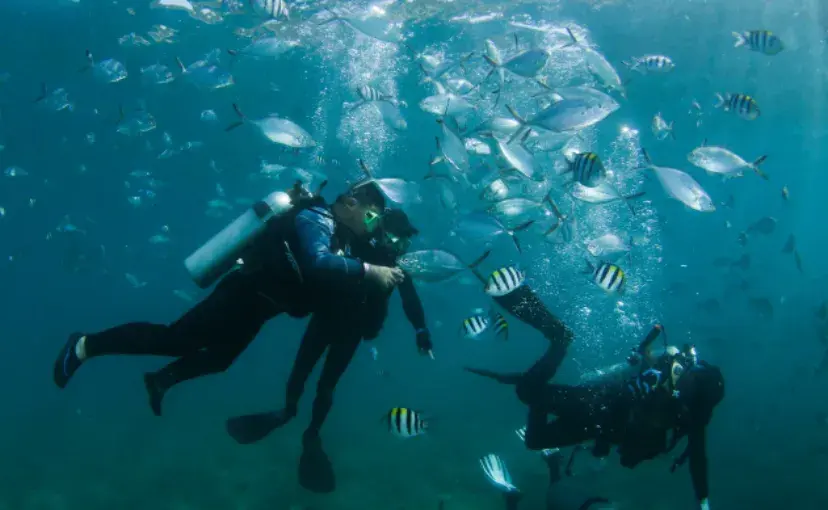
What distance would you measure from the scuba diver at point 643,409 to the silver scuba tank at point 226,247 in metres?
3.84

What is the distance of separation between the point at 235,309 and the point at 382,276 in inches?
62.5

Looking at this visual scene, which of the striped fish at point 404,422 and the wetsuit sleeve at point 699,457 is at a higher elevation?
the wetsuit sleeve at point 699,457

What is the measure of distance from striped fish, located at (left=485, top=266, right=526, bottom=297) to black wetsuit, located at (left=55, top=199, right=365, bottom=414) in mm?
1847

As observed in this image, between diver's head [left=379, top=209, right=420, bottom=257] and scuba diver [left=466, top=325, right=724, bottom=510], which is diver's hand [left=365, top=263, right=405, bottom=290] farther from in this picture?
scuba diver [left=466, top=325, right=724, bottom=510]

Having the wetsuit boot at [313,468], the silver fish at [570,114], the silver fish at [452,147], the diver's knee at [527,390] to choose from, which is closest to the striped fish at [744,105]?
the silver fish at [570,114]

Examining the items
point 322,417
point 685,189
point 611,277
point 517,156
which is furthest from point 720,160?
point 322,417

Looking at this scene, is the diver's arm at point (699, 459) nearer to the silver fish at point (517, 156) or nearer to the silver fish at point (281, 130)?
the silver fish at point (517, 156)

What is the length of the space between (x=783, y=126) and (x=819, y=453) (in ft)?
106

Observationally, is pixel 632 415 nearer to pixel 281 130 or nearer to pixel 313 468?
pixel 313 468

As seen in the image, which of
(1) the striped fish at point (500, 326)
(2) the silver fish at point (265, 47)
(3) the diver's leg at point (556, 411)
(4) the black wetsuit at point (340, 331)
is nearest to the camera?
(4) the black wetsuit at point (340, 331)

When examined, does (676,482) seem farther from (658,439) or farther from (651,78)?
(651,78)

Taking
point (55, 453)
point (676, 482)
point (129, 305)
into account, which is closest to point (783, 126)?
point (676, 482)

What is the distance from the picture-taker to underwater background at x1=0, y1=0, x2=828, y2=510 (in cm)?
1150

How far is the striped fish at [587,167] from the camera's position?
6152mm
